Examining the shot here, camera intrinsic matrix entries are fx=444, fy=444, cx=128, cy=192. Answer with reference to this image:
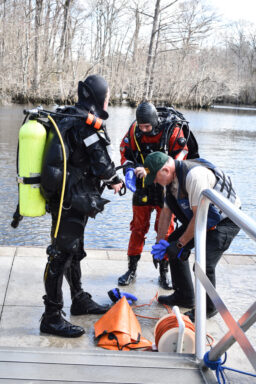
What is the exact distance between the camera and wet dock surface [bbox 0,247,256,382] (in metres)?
3.32

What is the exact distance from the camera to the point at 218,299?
2.46 metres

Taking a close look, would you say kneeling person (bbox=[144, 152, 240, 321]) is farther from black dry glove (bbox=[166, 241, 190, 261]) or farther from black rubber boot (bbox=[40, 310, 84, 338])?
black rubber boot (bbox=[40, 310, 84, 338])

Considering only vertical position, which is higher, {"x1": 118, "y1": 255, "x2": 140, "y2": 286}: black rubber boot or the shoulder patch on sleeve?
the shoulder patch on sleeve

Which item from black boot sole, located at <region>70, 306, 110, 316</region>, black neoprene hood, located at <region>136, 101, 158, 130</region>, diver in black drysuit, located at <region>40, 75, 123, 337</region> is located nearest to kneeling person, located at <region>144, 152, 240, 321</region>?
diver in black drysuit, located at <region>40, 75, 123, 337</region>

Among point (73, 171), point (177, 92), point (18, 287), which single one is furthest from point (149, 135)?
point (177, 92)

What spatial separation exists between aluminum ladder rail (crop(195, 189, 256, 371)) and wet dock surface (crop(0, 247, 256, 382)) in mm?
688

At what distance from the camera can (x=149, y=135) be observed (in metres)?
4.42

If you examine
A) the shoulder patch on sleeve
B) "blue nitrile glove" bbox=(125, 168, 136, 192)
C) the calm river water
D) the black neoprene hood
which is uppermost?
the black neoprene hood

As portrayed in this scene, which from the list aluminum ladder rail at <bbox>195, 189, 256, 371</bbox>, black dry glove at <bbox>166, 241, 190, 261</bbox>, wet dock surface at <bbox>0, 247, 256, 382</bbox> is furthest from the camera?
black dry glove at <bbox>166, 241, 190, 261</bbox>

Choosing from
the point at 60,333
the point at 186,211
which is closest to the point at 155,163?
the point at 186,211

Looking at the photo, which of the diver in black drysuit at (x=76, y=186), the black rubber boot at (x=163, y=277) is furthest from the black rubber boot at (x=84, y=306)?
the black rubber boot at (x=163, y=277)

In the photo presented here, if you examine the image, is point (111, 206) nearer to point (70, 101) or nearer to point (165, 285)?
point (165, 285)

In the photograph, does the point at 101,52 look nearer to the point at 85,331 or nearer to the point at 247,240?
the point at 247,240

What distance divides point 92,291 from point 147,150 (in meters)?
1.50
